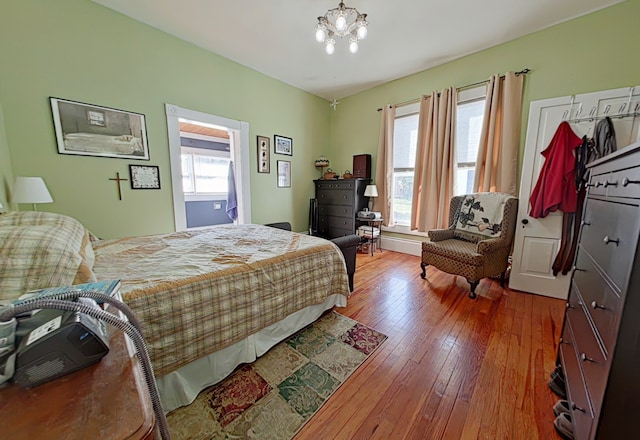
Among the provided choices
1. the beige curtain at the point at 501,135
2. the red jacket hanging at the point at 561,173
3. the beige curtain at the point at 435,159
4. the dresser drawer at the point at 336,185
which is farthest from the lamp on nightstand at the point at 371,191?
the red jacket hanging at the point at 561,173

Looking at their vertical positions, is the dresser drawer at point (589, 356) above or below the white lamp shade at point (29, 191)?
below

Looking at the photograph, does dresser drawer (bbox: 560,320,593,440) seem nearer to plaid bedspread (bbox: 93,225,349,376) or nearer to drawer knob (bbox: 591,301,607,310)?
drawer knob (bbox: 591,301,607,310)

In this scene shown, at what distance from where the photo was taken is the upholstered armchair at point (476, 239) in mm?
2391

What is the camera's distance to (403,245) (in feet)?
13.2

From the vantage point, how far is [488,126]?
2918 millimetres

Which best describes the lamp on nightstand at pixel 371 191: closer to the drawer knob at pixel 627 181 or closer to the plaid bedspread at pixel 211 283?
the plaid bedspread at pixel 211 283

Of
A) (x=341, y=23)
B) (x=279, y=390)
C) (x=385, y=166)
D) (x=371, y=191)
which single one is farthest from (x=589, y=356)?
(x=385, y=166)

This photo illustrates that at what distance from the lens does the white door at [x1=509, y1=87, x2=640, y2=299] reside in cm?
209

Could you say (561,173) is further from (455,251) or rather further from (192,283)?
(192,283)

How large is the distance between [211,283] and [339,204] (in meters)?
3.12

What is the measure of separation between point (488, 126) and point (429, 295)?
226 cm

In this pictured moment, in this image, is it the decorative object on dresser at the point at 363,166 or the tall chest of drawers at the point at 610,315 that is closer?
the tall chest of drawers at the point at 610,315

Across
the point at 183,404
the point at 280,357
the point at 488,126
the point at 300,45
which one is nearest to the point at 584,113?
the point at 488,126

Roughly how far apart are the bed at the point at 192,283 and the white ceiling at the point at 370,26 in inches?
90.0
